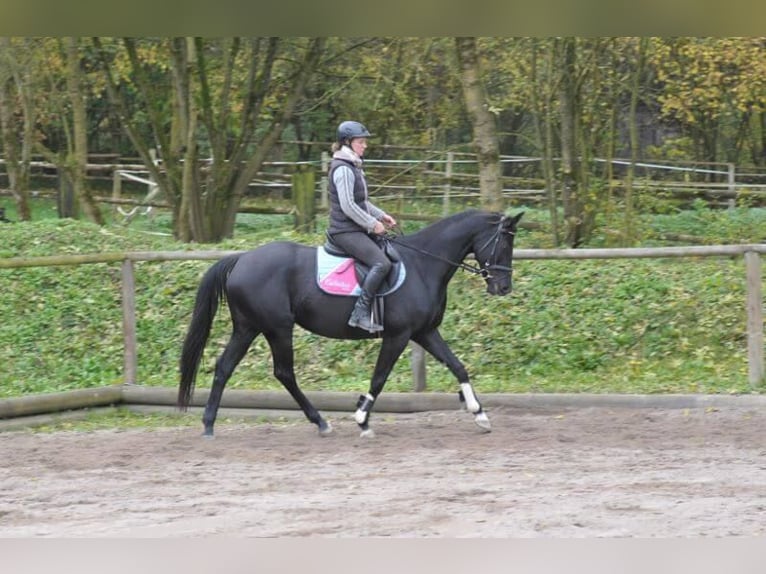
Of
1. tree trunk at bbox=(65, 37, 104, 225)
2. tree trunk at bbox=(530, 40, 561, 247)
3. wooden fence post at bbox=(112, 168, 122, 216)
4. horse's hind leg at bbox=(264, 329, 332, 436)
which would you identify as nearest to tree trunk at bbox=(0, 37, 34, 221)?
tree trunk at bbox=(65, 37, 104, 225)

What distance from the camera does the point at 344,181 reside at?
26.8 feet

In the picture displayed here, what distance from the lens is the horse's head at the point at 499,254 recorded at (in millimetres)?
8547

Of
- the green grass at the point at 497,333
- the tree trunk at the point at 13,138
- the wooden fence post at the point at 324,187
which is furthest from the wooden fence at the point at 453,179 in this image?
the green grass at the point at 497,333

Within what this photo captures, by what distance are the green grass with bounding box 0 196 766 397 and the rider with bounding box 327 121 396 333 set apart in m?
2.01

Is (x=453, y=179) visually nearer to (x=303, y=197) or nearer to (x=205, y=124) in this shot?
(x=303, y=197)

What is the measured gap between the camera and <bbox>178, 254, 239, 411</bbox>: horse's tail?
8.48 meters

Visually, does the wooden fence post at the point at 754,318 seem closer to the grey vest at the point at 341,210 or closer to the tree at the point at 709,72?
the grey vest at the point at 341,210

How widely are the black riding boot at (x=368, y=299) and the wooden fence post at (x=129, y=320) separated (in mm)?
3043

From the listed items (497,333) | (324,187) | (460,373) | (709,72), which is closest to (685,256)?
(497,333)

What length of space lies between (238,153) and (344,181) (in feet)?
27.5

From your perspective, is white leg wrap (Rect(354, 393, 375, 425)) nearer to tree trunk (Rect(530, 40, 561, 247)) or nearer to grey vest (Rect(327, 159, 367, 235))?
grey vest (Rect(327, 159, 367, 235))

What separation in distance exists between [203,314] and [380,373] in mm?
1449

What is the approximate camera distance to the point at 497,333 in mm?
11125

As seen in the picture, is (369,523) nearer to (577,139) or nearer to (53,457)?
(53,457)
